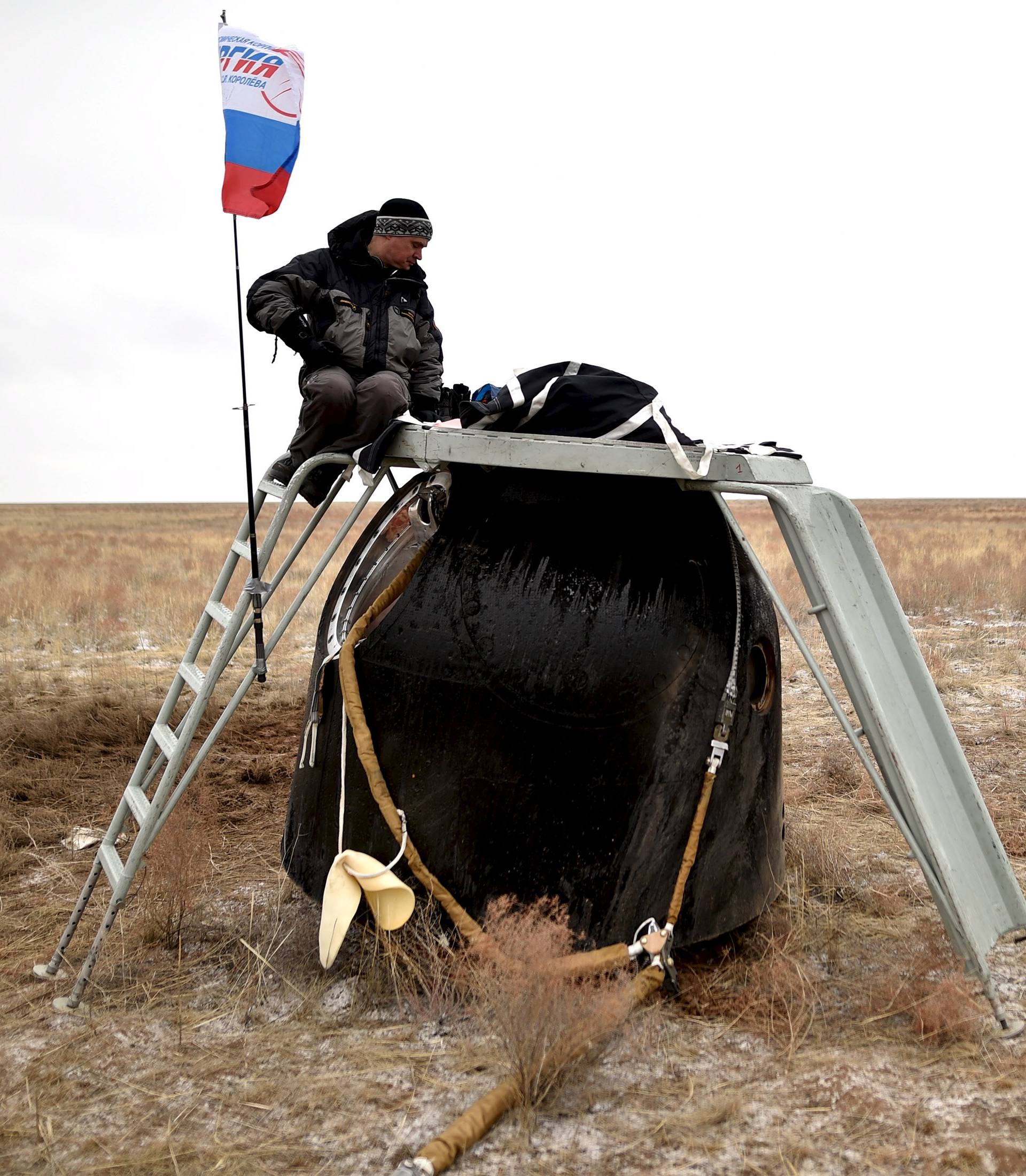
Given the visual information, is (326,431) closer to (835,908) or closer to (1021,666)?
(835,908)

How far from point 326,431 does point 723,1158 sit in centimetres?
295

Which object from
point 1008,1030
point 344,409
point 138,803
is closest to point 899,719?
point 1008,1030

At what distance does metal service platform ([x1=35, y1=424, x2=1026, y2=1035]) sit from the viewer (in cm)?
353

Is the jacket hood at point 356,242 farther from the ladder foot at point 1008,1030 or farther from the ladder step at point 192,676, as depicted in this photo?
the ladder foot at point 1008,1030

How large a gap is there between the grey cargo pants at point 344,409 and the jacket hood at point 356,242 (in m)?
0.61

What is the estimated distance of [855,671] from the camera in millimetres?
3561

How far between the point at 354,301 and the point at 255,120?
0.81m

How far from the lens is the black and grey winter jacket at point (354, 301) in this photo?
14.6ft

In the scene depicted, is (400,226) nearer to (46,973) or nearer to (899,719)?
(899,719)

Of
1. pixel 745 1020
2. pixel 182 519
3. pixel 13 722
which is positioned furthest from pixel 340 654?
pixel 182 519

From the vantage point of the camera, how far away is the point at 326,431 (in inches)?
172

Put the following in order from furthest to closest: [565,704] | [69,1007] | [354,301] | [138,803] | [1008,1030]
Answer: [354,301], [138,803], [69,1007], [565,704], [1008,1030]

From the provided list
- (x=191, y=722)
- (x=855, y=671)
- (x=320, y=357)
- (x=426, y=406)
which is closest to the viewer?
(x=855, y=671)

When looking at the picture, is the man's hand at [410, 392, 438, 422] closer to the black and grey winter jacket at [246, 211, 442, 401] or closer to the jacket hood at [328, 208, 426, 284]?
the black and grey winter jacket at [246, 211, 442, 401]
